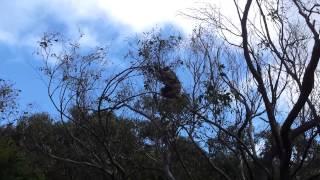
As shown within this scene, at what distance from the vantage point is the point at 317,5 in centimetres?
943

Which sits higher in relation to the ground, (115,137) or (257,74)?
(115,137)

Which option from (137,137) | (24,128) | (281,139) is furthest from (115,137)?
(281,139)

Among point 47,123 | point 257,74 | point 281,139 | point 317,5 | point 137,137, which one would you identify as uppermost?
point 47,123

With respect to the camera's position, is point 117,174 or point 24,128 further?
point 24,128

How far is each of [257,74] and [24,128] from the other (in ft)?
49.5

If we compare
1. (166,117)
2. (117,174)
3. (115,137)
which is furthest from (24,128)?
(166,117)

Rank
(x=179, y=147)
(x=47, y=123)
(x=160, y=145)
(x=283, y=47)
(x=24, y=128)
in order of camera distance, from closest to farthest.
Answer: (x=283, y=47) → (x=160, y=145) → (x=179, y=147) → (x=24, y=128) → (x=47, y=123)

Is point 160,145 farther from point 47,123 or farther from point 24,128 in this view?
point 47,123

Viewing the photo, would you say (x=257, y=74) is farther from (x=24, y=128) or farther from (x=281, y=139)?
(x=24, y=128)

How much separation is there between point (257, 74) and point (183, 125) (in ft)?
18.6

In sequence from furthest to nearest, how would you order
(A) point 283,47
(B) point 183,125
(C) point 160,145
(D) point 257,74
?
(C) point 160,145, (B) point 183,125, (A) point 283,47, (D) point 257,74

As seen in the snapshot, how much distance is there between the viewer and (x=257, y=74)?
930 cm

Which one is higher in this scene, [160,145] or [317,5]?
[160,145]

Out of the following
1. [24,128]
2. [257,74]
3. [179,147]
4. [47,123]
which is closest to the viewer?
[257,74]
